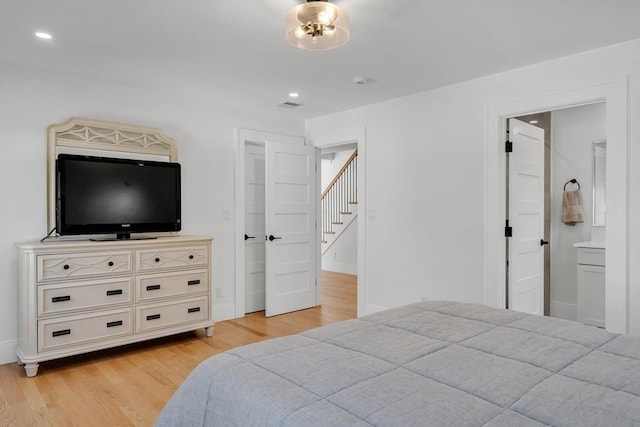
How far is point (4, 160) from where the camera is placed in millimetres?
3211

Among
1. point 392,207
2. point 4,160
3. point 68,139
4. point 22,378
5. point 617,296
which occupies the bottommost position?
point 22,378

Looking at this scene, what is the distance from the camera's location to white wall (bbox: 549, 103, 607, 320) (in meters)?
4.27

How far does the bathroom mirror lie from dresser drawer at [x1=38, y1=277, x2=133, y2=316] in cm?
455

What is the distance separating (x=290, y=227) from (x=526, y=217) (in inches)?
99.7

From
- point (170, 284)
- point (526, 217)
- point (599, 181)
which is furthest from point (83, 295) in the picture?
point (599, 181)

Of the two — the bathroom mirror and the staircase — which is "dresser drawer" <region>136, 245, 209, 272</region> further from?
the staircase

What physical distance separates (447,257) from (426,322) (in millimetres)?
2051

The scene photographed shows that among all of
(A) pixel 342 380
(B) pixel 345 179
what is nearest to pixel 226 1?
(A) pixel 342 380

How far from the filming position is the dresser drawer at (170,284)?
348 centimetres

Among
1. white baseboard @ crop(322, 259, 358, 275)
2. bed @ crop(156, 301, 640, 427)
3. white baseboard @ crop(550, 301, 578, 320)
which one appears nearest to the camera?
bed @ crop(156, 301, 640, 427)

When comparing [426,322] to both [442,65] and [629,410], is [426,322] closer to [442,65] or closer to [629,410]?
[629,410]

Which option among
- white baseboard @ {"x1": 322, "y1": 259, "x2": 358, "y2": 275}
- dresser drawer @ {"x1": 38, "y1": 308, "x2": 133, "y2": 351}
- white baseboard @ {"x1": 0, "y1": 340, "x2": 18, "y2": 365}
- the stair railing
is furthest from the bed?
the stair railing

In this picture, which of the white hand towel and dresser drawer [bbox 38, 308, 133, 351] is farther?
the white hand towel

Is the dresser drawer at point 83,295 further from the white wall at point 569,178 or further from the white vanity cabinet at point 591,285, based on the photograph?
the white wall at point 569,178
